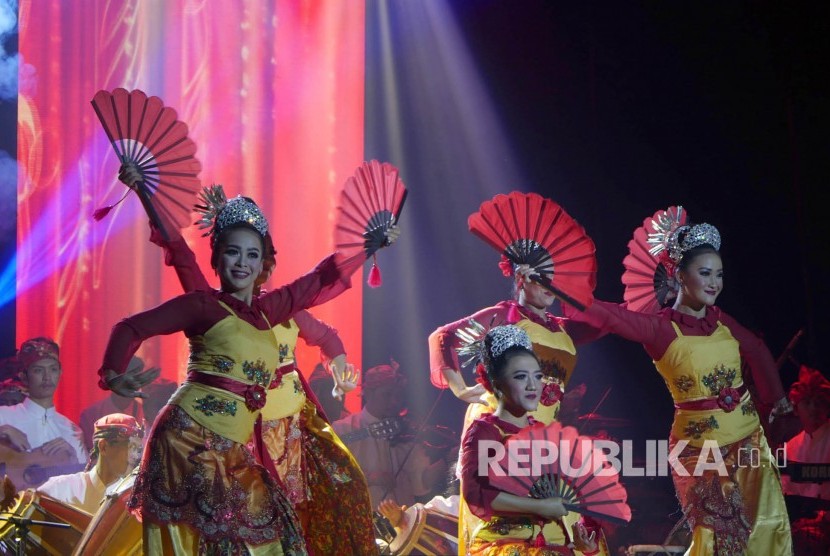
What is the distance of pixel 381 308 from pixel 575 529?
3802 mm

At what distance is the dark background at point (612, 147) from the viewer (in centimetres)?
688

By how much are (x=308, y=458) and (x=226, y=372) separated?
0.84 m

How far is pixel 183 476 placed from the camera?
A: 11.4ft

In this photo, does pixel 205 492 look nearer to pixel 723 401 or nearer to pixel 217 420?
pixel 217 420

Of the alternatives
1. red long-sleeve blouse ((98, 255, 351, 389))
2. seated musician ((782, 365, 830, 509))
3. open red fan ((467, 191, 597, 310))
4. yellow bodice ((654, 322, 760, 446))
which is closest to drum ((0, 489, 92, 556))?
red long-sleeve blouse ((98, 255, 351, 389))

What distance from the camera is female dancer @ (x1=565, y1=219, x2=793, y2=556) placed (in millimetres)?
4383

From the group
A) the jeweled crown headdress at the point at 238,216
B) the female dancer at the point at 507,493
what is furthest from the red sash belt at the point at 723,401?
the jeweled crown headdress at the point at 238,216

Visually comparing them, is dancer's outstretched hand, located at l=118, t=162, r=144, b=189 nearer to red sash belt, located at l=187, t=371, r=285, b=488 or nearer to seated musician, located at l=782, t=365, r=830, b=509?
red sash belt, located at l=187, t=371, r=285, b=488

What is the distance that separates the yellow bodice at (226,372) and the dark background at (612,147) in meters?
3.29

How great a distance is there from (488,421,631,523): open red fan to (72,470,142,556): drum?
175 cm

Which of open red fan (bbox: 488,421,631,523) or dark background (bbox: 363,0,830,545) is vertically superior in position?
dark background (bbox: 363,0,830,545)

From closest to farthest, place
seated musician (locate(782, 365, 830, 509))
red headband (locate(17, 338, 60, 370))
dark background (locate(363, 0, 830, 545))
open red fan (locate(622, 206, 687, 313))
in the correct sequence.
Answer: open red fan (locate(622, 206, 687, 313)) → red headband (locate(17, 338, 60, 370)) → seated musician (locate(782, 365, 830, 509)) → dark background (locate(363, 0, 830, 545))

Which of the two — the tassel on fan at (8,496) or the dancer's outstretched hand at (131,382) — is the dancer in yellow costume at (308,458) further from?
the tassel on fan at (8,496)

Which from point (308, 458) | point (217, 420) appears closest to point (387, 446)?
point (308, 458)
